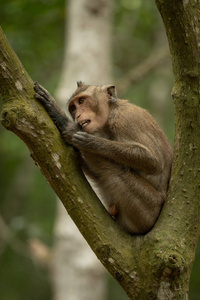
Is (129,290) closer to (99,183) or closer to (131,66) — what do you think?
(99,183)

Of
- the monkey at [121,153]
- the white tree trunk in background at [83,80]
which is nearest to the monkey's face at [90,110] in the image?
the monkey at [121,153]

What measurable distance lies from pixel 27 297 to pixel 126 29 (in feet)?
35.5

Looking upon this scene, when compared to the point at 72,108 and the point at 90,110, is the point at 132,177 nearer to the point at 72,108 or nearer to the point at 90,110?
the point at 90,110

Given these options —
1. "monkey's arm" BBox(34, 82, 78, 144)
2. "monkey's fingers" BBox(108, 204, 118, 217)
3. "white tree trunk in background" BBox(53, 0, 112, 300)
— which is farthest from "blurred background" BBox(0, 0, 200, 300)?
"monkey's arm" BBox(34, 82, 78, 144)

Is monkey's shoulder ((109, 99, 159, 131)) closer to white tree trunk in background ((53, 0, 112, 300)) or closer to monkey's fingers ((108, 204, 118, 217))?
monkey's fingers ((108, 204, 118, 217))

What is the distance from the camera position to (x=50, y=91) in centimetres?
1517

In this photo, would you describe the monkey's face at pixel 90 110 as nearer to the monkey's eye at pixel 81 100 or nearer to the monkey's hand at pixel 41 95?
the monkey's eye at pixel 81 100

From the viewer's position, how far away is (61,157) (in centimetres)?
403

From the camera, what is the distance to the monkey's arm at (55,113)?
162 inches

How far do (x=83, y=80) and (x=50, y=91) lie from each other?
5420 mm

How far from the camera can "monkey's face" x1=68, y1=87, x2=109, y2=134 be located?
529 cm

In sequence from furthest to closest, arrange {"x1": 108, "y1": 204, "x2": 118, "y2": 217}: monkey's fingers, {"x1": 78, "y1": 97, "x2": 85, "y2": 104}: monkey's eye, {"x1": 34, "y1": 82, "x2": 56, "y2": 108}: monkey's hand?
1. {"x1": 78, "y1": 97, "x2": 85, "y2": 104}: monkey's eye
2. {"x1": 108, "y1": 204, "x2": 118, "y2": 217}: monkey's fingers
3. {"x1": 34, "y1": 82, "x2": 56, "y2": 108}: monkey's hand

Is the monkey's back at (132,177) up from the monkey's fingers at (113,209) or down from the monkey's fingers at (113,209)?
up

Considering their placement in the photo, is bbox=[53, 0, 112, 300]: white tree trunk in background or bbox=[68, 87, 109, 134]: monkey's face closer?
bbox=[68, 87, 109, 134]: monkey's face
